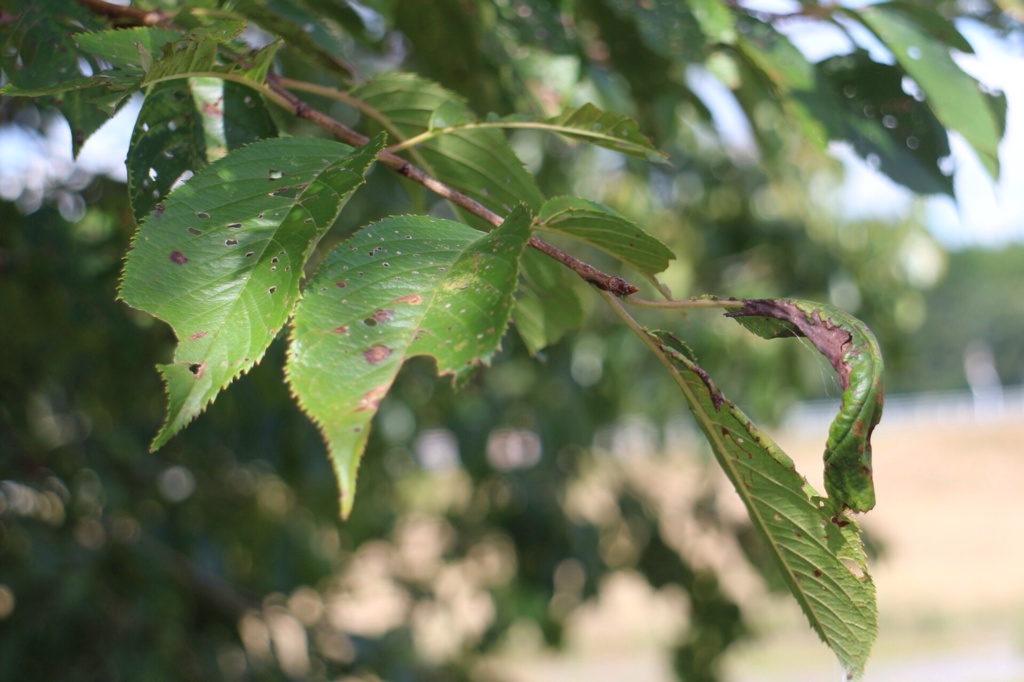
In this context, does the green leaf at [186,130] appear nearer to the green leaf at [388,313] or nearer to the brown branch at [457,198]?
the brown branch at [457,198]

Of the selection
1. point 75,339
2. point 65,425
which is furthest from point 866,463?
point 65,425

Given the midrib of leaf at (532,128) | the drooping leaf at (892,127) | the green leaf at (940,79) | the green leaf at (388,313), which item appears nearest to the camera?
the green leaf at (388,313)

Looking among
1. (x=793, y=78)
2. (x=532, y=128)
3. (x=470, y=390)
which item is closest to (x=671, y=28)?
(x=793, y=78)

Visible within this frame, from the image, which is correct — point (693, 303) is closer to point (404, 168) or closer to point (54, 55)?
point (404, 168)

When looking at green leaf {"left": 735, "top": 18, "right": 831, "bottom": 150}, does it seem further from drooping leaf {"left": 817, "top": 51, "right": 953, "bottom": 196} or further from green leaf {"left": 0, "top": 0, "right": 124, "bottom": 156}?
green leaf {"left": 0, "top": 0, "right": 124, "bottom": 156}

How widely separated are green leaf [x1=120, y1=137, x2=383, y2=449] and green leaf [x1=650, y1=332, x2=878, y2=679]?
0.22 metres

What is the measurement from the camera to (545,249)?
25.4 inches

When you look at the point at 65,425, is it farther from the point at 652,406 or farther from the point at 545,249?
the point at 545,249

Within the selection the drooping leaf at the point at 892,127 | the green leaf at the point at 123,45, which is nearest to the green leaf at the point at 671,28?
the drooping leaf at the point at 892,127

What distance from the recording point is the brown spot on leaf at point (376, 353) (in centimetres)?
52

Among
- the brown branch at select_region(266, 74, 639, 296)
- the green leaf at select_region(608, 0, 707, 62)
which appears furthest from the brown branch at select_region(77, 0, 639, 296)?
the green leaf at select_region(608, 0, 707, 62)

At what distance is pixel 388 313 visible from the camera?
55 centimetres

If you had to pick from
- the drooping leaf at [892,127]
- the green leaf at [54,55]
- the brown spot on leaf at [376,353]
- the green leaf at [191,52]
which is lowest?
the drooping leaf at [892,127]

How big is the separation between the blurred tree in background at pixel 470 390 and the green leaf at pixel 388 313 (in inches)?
12.9
